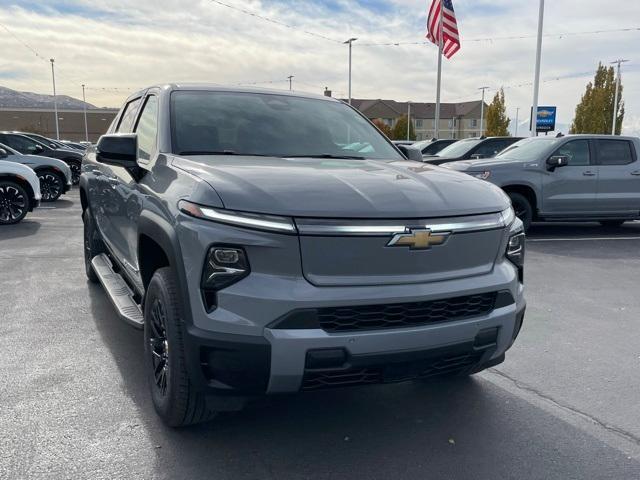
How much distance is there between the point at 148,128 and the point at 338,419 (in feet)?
7.37

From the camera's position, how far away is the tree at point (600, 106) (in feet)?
174

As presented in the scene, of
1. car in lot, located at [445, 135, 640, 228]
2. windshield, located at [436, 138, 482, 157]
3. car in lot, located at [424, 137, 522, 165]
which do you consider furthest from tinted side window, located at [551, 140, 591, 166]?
windshield, located at [436, 138, 482, 157]

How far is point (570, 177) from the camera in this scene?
32.7 feet

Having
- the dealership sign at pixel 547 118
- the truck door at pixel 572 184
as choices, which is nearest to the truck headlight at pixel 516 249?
the truck door at pixel 572 184

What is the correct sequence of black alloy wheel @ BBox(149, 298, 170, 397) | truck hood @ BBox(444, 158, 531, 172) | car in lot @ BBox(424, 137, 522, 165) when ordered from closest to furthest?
black alloy wheel @ BBox(149, 298, 170, 397), truck hood @ BBox(444, 158, 531, 172), car in lot @ BBox(424, 137, 522, 165)

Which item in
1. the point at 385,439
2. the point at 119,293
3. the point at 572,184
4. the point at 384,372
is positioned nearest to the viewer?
the point at 384,372

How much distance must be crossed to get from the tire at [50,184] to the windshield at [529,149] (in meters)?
10.6

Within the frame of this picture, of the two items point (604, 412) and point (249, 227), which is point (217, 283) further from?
point (604, 412)

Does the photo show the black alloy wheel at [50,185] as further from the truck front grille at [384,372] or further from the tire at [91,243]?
the truck front grille at [384,372]

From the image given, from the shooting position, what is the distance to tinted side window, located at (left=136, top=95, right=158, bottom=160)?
11.9ft

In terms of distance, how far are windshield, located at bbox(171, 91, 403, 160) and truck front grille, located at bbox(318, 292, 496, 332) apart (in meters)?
1.38

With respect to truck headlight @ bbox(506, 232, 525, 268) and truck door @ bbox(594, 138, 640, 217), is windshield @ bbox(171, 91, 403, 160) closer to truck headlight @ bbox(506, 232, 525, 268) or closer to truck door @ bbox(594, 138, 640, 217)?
truck headlight @ bbox(506, 232, 525, 268)

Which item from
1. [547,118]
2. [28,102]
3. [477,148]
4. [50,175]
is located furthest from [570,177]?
[28,102]

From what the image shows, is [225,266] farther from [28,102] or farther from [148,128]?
[28,102]
